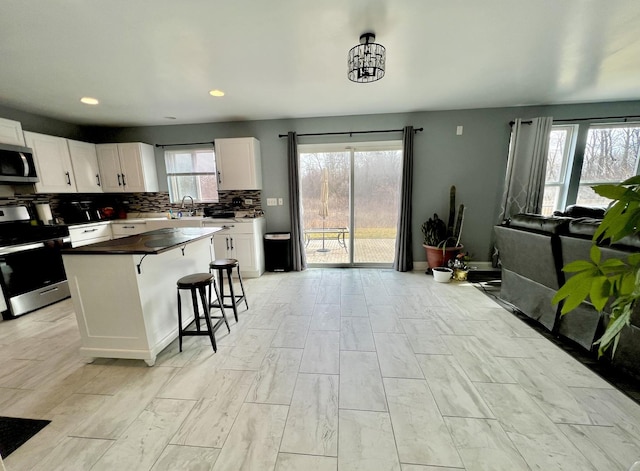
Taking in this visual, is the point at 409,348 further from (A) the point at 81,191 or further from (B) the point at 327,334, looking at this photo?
(A) the point at 81,191

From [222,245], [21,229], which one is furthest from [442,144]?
[21,229]

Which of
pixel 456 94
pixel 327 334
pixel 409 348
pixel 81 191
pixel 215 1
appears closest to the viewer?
pixel 215 1

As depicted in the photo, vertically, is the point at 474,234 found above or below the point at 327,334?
above

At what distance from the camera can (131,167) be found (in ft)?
13.5

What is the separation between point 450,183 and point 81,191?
5.80 metres

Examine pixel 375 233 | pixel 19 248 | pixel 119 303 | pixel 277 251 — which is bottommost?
pixel 277 251

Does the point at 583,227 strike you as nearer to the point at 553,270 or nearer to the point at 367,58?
the point at 553,270

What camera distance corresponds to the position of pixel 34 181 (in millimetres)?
3215

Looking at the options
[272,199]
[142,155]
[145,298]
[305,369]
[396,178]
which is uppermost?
[142,155]

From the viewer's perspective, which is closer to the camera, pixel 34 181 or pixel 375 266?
pixel 34 181

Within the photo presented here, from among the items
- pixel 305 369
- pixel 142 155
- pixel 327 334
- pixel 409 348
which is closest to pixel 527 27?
pixel 409 348

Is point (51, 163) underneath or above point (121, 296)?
above

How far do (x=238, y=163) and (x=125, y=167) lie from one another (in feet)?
6.37

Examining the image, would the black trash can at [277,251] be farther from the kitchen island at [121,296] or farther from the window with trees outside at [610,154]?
the window with trees outside at [610,154]
